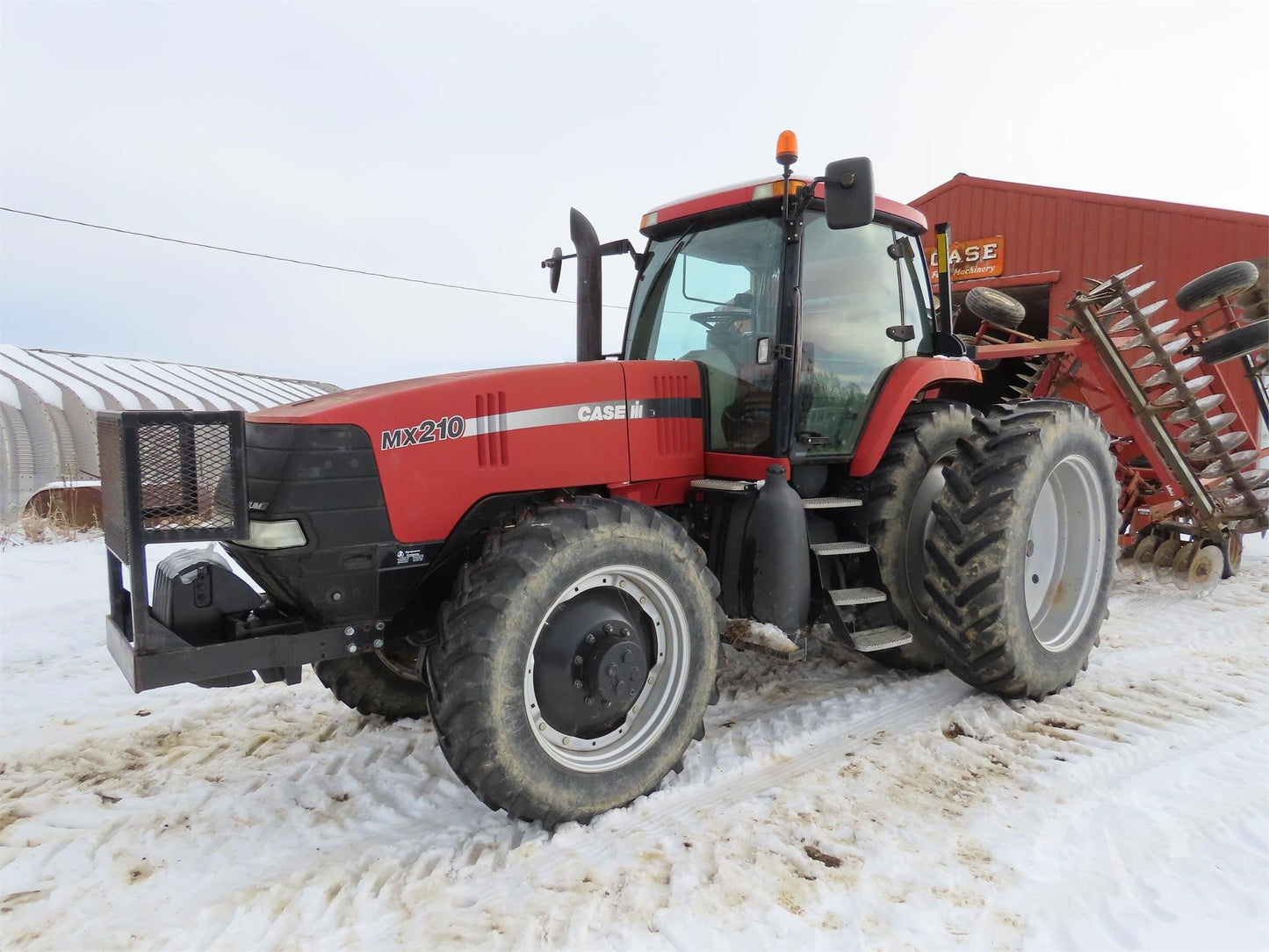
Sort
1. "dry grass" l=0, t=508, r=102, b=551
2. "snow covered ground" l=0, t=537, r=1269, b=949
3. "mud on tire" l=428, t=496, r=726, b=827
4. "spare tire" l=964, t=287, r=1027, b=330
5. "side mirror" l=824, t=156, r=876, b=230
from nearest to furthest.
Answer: "snow covered ground" l=0, t=537, r=1269, b=949, "mud on tire" l=428, t=496, r=726, b=827, "side mirror" l=824, t=156, r=876, b=230, "spare tire" l=964, t=287, r=1027, b=330, "dry grass" l=0, t=508, r=102, b=551

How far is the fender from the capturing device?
Result: 3648 mm

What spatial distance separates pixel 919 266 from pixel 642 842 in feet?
10.2

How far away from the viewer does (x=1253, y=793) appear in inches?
111

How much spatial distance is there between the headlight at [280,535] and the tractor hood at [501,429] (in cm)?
28

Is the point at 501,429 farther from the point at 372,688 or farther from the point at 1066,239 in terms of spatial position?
the point at 1066,239

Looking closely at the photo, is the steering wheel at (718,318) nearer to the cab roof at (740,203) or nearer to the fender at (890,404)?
the cab roof at (740,203)

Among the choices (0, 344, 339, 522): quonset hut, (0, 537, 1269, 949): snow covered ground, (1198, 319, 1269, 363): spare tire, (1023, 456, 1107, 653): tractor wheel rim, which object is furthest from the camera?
(0, 344, 339, 522): quonset hut

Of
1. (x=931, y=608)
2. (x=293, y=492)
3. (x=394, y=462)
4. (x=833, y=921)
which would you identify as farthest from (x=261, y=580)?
(x=931, y=608)

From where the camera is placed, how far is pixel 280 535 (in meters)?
2.51

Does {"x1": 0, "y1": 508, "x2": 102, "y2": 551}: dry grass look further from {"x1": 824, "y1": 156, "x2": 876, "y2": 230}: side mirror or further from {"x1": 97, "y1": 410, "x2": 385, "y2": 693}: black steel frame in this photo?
{"x1": 824, "y1": 156, "x2": 876, "y2": 230}: side mirror

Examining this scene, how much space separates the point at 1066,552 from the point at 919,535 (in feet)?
3.53

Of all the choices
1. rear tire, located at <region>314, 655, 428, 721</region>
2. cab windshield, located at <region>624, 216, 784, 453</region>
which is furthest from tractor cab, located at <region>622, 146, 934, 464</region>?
rear tire, located at <region>314, 655, 428, 721</region>

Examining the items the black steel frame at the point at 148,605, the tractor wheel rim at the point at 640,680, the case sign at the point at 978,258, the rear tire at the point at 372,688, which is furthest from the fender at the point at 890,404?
the case sign at the point at 978,258

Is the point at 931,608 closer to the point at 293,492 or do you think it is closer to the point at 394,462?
the point at 394,462
